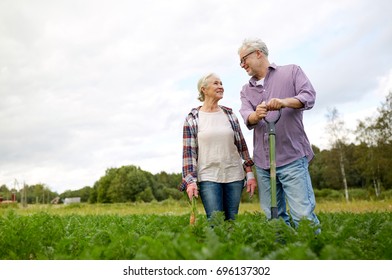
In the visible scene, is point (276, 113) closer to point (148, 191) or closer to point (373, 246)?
point (373, 246)

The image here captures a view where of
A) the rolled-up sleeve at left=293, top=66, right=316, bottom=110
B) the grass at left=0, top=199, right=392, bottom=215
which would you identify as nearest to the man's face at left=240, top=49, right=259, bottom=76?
the rolled-up sleeve at left=293, top=66, right=316, bottom=110

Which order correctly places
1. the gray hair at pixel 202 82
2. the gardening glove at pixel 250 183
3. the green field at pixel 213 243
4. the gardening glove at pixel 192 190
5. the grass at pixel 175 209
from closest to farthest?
1. the green field at pixel 213 243
2. the gardening glove at pixel 192 190
3. the gardening glove at pixel 250 183
4. the gray hair at pixel 202 82
5. the grass at pixel 175 209

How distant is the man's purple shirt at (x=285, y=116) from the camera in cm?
448

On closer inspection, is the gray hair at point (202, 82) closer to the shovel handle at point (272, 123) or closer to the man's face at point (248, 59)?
the man's face at point (248, 59)

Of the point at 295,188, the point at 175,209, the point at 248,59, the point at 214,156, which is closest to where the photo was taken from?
the point at 295,188

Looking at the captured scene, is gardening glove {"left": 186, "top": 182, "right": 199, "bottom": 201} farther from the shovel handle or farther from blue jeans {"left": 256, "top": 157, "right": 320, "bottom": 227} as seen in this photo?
the shovel handle

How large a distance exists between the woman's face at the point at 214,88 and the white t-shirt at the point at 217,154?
11.3 inches

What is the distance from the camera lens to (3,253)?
13.2ft

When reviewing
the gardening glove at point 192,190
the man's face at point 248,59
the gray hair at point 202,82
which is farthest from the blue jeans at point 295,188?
the gray hair at point 202,82

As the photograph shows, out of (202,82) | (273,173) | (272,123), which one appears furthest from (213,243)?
(202,82)

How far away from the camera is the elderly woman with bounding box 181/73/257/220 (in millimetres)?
4996

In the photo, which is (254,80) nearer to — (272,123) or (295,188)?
(272,123)

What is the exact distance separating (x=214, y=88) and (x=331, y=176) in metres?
41.3

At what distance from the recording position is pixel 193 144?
5.18 m
